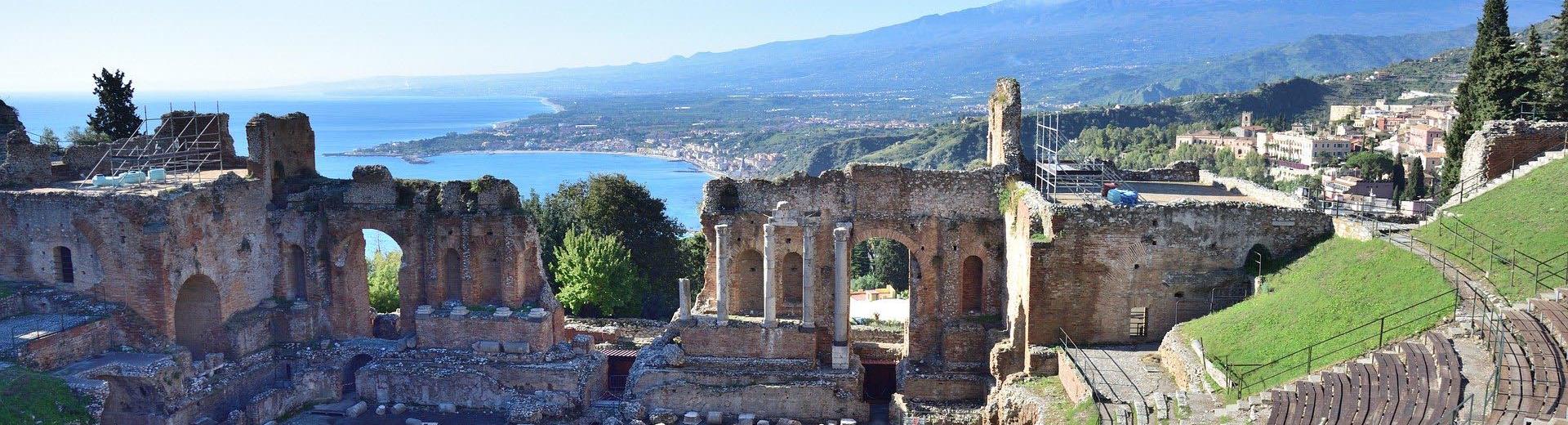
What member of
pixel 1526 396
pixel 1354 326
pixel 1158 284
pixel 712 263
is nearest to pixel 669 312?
pixel 712 263

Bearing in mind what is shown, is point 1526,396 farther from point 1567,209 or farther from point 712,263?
point 712,263

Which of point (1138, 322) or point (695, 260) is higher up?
point (1138, 322)

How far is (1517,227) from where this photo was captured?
21.2 metres

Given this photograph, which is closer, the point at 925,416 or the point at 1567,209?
the point at 1567,209

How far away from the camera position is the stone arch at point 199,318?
27.9m

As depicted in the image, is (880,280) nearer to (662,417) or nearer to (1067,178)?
(1067,178)

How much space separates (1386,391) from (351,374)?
78.7 ft

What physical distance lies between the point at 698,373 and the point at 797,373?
239 centimetres

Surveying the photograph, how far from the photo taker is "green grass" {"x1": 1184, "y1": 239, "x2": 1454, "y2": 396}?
19141mm

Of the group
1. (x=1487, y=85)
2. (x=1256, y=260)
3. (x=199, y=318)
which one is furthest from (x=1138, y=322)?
(x=199, y=318)

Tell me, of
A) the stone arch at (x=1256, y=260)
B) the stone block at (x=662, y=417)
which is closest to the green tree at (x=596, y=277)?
the stone block at (x=662, y=417)

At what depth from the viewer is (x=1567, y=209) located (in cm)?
2105

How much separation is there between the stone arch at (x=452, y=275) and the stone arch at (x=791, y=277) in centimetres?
863

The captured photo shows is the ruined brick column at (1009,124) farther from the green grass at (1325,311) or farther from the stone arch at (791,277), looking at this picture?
the green grass at (1325,311)
